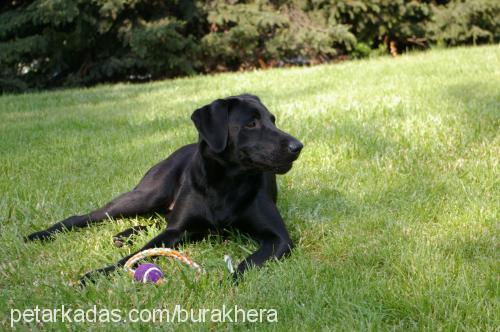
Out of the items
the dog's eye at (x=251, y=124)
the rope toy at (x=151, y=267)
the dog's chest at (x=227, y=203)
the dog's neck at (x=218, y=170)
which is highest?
the dog's eye at (x=251, y=124)

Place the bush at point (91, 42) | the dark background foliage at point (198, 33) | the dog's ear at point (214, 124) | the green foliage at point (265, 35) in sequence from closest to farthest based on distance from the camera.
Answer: the dog's ear at point (214, 124) < the bush at point (91, 42) < the dark background foliage at point (198, 33) < the green foliage at point (265, 35)

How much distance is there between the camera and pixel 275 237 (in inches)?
122

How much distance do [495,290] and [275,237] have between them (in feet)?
3.82


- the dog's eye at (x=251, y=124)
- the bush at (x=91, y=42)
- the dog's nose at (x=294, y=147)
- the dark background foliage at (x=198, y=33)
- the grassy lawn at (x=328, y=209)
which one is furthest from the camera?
the dark background foliage at (x=198, y=33)

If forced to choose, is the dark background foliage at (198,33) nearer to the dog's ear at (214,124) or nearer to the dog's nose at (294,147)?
the dog's ear at (214,124)

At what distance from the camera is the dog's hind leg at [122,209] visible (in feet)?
12.0

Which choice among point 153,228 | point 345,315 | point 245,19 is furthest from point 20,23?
point 345,315

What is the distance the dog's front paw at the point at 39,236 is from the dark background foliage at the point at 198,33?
9.01 metres

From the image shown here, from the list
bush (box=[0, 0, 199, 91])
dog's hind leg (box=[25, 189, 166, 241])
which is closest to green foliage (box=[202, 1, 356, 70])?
bush (box=[0, 0, 199, 91])

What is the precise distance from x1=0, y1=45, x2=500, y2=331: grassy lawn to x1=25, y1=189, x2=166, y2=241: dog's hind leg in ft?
0.27

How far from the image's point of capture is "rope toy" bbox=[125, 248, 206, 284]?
2689 mm

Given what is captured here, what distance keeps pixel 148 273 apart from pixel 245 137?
0.98 meters

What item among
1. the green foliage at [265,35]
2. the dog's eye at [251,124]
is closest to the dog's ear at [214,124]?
the dog's eye at [251,124]

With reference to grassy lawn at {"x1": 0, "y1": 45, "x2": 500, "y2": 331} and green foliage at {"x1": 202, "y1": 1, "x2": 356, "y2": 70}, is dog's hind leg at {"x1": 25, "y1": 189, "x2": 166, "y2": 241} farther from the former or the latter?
green foliage at {"x1": 202, "y1": 1, "x2": 356, "y2": 70}
